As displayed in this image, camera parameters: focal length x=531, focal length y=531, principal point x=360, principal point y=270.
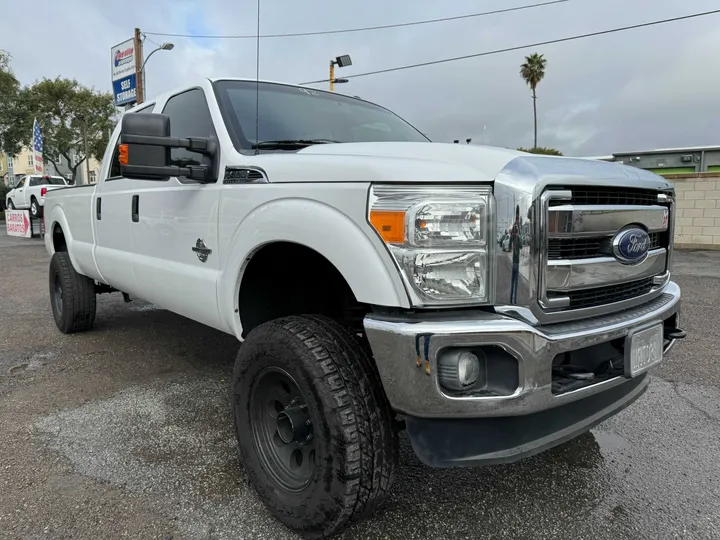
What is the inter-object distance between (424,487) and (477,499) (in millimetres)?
252

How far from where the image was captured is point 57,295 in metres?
5.46

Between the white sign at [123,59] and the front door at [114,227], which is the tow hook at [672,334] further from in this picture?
the white sign at [123,59]

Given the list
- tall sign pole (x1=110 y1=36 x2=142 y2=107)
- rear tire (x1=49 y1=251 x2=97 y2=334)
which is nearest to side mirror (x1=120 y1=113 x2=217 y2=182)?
rear tire (x1=49 y1=251 x2=97 y2=334)

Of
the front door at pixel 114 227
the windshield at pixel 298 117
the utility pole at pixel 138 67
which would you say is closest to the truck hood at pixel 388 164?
the windshield at pixel 298 117

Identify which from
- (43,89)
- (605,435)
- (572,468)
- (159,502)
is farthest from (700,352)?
(43,89)

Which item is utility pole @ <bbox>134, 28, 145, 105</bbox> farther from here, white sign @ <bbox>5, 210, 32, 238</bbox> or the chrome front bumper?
the chrome front bumper

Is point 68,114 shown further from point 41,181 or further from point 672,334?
point 672,334

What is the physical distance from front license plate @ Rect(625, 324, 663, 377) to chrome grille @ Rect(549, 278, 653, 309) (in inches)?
6.4

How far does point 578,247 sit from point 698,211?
12982 mm

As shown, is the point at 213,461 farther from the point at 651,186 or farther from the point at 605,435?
the point at 651,186

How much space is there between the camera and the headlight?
1.76 metres

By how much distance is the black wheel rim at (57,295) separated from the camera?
17.6ft

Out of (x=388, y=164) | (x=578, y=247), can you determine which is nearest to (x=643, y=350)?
(x=578, y=247)

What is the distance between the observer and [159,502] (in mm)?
2395
